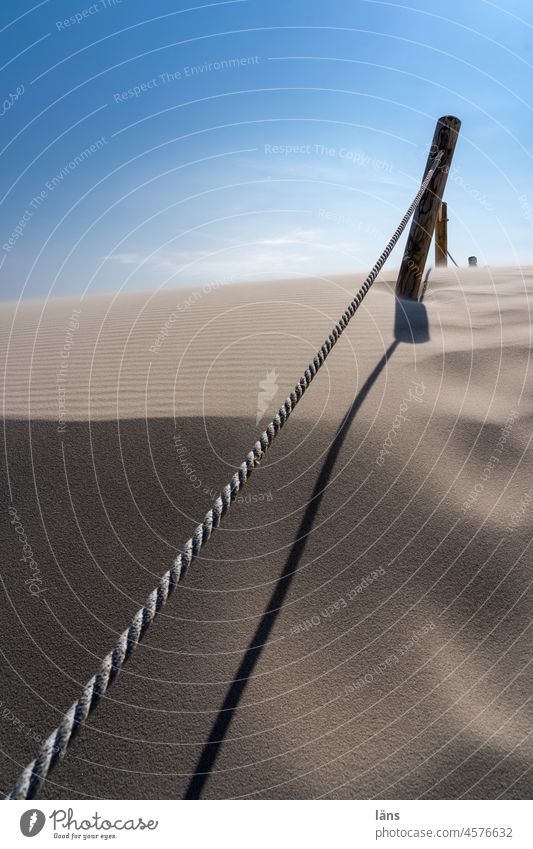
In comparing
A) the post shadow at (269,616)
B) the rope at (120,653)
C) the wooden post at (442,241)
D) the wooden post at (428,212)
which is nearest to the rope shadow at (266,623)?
the post shadow at (269,616)

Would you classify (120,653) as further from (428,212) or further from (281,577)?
(428,212)

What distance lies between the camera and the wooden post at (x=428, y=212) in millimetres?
4215

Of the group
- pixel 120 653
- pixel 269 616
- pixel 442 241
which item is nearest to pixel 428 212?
pixel 442 241

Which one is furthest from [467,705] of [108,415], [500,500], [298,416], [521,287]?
[521,287]

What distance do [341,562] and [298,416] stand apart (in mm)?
880

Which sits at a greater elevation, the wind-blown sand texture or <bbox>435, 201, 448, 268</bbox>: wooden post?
<bbox>435, 201, 448, 268</bbox>: wooden post

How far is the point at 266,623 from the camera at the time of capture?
1608 mm

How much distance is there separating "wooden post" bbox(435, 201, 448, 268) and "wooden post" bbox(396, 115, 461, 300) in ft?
10.4

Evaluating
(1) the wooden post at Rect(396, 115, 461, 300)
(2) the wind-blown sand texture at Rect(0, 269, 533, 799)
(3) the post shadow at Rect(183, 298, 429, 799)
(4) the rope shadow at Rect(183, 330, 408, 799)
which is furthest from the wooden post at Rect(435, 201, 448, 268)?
(4) the rope shadow at Rect(183, 330, 408, 799)

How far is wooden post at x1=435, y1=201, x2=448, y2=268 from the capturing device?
745cm

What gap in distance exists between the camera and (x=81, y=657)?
1.54m

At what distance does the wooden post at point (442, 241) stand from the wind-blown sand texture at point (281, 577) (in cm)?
475

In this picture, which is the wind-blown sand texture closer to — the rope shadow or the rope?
Result: the rope shadow

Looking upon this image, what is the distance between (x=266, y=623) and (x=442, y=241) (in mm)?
7172
